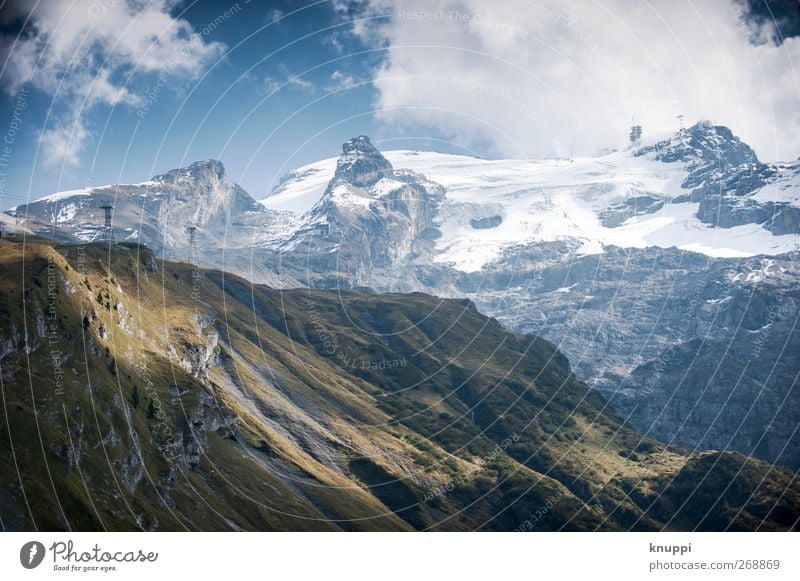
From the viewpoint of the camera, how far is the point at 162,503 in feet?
628

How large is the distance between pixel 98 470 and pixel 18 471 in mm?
28258

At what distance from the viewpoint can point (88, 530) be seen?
494 ft
